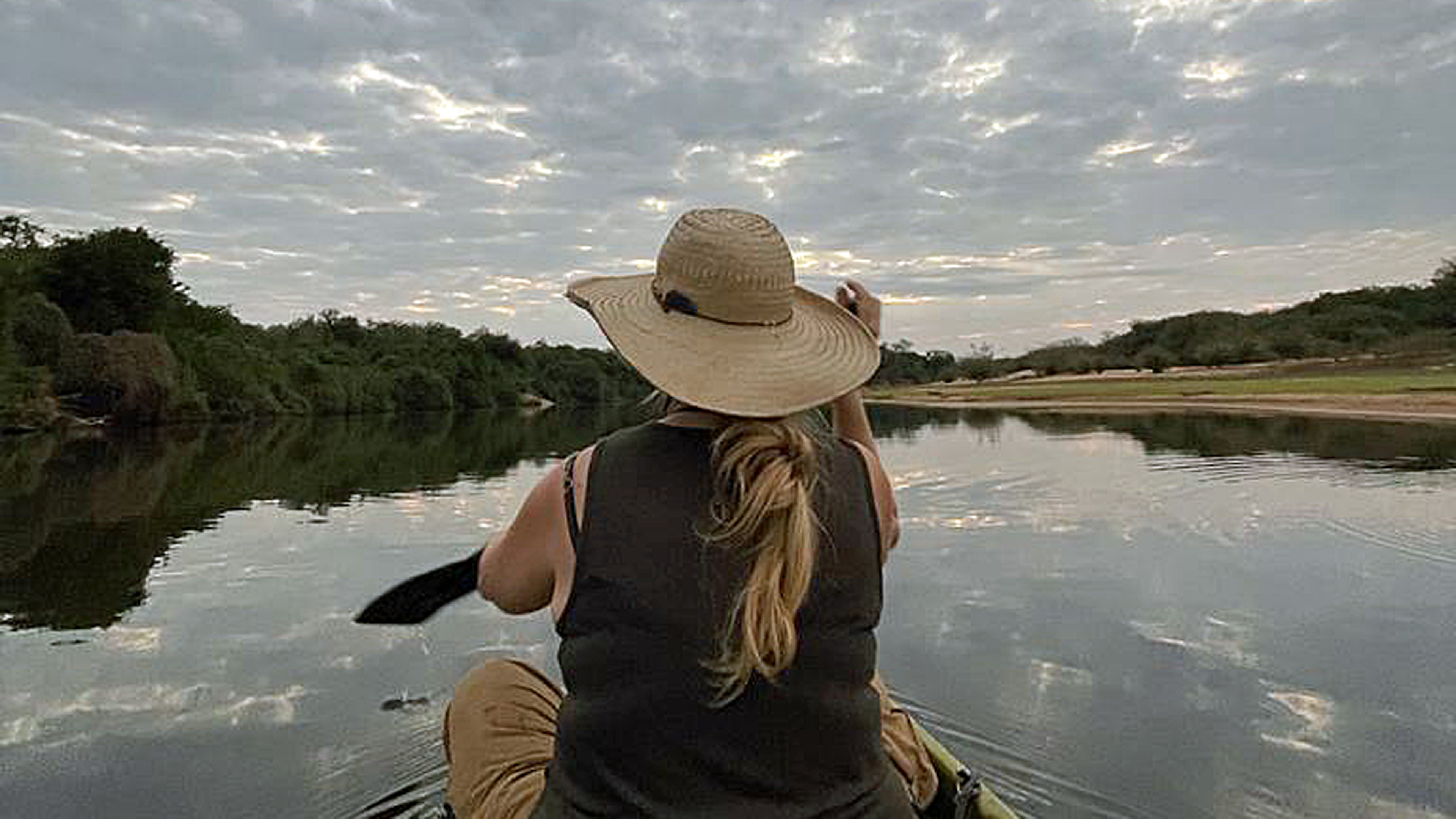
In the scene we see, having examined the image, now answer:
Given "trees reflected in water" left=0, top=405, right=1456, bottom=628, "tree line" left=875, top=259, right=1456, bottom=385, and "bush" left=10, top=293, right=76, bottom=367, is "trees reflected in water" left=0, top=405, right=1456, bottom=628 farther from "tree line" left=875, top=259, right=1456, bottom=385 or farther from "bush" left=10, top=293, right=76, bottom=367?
"tree line" left=875, top=259, right=1456, bottom=385

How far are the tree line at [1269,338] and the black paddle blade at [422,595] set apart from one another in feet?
210

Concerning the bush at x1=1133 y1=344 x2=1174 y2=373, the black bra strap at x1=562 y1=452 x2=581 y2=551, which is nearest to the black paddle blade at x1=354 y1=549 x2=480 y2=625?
the black bra strap at x1=562 y1=452 x2=581 y2=551

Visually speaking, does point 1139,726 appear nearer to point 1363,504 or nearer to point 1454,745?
point 1454,745

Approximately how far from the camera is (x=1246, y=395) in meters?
Answer: 41.4

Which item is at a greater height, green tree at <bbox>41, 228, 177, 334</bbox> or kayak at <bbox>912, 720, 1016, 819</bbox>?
green tree at <bbox>41, 228, 177, 334</bbox>

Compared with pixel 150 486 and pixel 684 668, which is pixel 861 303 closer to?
pixel 684 668

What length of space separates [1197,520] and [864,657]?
10041 mm

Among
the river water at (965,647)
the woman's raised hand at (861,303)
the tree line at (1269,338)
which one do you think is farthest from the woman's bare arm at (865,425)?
the tree line at (1269,338)

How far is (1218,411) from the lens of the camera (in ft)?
117

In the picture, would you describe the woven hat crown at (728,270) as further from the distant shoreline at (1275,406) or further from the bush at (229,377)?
the bush at (229,377)

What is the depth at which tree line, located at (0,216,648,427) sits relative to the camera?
3794 centimetres

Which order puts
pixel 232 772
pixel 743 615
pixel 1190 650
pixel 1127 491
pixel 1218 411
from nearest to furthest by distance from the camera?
1. pixel 743 615
2. pixel 232 772
3. pixel 1190 650
4. pixel 1127 491
5. pixel 1218 411

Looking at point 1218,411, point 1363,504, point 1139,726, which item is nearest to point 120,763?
point 1139,726

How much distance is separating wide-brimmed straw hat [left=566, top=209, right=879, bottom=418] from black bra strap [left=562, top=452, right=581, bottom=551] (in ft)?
0.71
